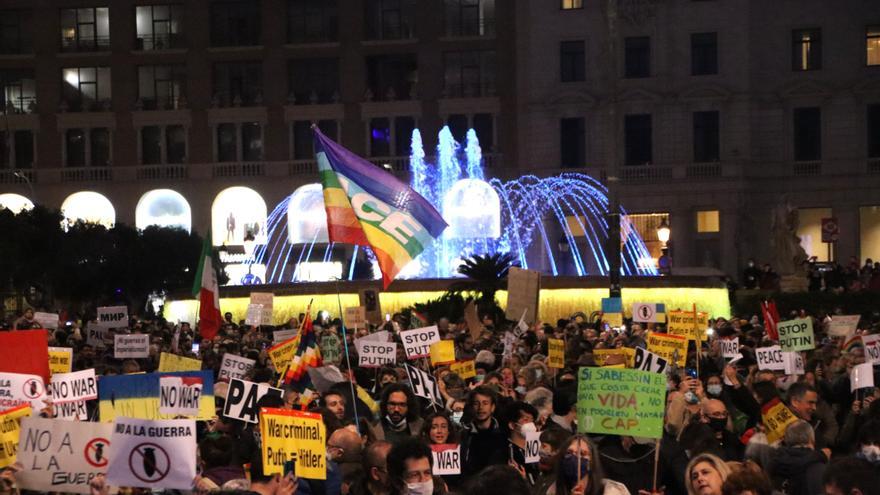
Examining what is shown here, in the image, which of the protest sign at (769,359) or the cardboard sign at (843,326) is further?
the cardboard sign at (843,326)

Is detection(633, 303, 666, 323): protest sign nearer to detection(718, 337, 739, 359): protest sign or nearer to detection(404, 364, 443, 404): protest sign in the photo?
detection(718, 337, 739, 359): protest sign

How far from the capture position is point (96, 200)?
6425cm

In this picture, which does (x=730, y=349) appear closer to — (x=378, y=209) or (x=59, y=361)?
(x=378, y=209)

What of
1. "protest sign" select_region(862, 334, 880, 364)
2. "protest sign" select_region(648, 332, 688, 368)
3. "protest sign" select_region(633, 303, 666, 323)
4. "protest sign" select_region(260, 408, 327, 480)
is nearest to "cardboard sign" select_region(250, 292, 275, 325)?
"protest sign" select_region(633, 303, 666, 323)

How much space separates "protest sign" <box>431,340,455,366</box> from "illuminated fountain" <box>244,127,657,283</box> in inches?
1477

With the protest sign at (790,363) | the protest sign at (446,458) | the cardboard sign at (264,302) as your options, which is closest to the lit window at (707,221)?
the cardboard sign at (264,302)

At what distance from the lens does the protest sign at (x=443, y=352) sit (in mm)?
17484

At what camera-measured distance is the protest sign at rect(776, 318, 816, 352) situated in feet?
58.0

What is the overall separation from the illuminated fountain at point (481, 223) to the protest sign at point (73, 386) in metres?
42.7

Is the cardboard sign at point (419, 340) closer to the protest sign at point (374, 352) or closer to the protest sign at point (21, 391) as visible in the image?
the protest sign at point (374, 352)

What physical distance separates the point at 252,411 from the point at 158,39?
179 ft

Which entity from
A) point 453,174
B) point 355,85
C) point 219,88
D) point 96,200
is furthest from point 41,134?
point 453,174

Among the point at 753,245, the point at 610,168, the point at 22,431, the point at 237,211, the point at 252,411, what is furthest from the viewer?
the point at 237,211

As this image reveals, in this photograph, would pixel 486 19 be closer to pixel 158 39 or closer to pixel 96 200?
pixel 158 39
